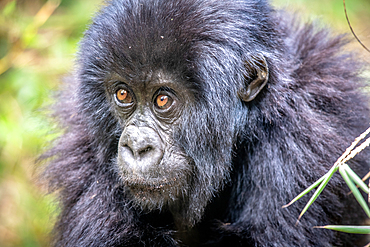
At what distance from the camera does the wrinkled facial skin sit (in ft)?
10.3

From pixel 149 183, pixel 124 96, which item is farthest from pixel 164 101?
pixel 149 183

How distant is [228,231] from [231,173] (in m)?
0.50

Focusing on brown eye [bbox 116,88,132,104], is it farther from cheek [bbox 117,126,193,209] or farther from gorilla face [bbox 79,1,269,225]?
cheek [bbox 117,126,193,209]

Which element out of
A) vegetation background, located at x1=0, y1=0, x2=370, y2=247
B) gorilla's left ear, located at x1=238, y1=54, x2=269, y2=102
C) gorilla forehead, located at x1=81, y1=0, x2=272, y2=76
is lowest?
vegetation background, located at x1=0, y1=0, x2=370, y2=247

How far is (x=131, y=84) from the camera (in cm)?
330

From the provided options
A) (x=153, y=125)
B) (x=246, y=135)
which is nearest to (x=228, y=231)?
(x=246, y=135)

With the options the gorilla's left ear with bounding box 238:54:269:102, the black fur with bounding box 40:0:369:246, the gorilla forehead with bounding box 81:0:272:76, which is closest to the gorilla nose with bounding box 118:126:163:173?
the black fur with bounding box 40:0:369:246

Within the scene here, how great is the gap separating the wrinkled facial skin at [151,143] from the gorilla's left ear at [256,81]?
504 millimetres

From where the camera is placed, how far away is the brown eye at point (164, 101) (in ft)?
10.8

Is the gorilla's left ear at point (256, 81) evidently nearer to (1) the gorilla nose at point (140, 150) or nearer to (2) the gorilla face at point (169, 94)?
(2) the gorilla face at point (169, 94)

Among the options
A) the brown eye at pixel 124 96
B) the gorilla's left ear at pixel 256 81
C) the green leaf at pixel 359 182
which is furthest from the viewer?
the brown eye at pixel 124 96

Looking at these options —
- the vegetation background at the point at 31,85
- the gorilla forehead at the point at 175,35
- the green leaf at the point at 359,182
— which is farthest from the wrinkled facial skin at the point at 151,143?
the vegetation background at the point at 31,85

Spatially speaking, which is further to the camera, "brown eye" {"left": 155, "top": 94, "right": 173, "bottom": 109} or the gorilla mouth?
"brown eye" {"left": 155, "top": 94, "right": 173, "bottom": 109}

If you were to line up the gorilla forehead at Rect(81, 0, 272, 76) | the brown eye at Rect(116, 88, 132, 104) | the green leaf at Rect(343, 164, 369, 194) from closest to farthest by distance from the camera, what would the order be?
the green leaf at Rect(343, 164, 369, 194)
the gorilla forehead at Rect(81, 0, 272, 76)
the brown eye at Rect(116, 88, 132, 104)
